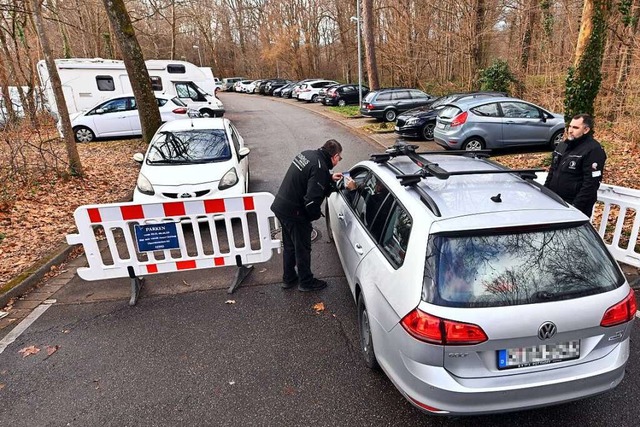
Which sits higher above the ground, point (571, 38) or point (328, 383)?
point (571, 38)

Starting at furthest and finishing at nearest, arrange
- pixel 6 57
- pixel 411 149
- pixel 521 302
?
pixel 6 57 < pixel 411 149 < pixel 521 302

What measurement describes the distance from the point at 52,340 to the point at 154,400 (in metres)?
1.57

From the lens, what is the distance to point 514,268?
230cm

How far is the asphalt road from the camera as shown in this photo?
2789 millimetres

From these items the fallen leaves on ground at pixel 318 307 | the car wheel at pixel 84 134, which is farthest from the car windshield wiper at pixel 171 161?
the car wheel at pixel 84 134

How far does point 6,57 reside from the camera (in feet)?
45.7

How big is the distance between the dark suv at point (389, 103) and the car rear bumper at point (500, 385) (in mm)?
15090

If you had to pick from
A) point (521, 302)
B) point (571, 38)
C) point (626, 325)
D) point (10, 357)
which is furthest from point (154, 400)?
point (571, 38)

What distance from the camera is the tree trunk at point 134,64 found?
10703 mm

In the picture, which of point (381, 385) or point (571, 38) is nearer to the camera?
point (381, 385)

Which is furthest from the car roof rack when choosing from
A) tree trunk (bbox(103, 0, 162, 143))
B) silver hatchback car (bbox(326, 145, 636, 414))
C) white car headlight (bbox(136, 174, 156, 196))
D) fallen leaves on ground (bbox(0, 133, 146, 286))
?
tree trunk (bbox(103, 0, 162, 143))

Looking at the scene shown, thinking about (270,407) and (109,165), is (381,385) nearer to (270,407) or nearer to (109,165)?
(270,407)

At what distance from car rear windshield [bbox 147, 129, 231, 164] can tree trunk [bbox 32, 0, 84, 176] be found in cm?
265

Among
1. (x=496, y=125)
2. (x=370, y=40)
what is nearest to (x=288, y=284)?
(x=496, y=125)
